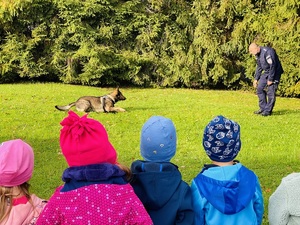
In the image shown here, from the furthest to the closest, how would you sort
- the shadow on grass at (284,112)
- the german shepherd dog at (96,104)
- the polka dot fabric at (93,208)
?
1. the shadow on grass at (284,112)
2. the german shepherd dog at (96,104)
3. the polka dot fabric at (93,208)

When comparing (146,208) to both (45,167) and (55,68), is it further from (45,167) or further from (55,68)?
(55,68)

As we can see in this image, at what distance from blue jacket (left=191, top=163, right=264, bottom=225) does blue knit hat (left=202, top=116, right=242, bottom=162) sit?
9 cm

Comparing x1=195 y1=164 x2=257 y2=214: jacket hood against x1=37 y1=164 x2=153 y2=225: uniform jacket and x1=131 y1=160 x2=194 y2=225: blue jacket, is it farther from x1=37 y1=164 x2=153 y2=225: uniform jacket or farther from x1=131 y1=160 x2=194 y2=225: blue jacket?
x1=37 y1=164 x2=153 y2=225: uniform jacket

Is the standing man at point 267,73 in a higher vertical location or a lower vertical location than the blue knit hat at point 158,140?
lower

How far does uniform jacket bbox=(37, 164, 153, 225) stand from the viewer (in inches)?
102

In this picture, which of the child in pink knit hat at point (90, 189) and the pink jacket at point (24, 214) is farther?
the pink jacket at point (24, 214)

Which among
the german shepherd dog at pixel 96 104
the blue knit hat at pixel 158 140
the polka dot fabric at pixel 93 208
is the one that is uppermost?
the blue knit hat at pixel 158 140

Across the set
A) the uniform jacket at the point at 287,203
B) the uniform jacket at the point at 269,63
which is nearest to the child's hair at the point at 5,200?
the uniform jacket at the point at 287,203

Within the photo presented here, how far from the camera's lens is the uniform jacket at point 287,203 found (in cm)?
266

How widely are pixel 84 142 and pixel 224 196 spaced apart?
104 cm

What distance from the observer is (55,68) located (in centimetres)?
1967

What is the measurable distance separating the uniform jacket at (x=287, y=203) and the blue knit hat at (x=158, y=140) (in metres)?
0.79

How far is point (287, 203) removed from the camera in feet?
8.77

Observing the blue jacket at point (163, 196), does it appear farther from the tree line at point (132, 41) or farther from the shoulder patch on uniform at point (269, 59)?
the tree line at point (132, 41)
